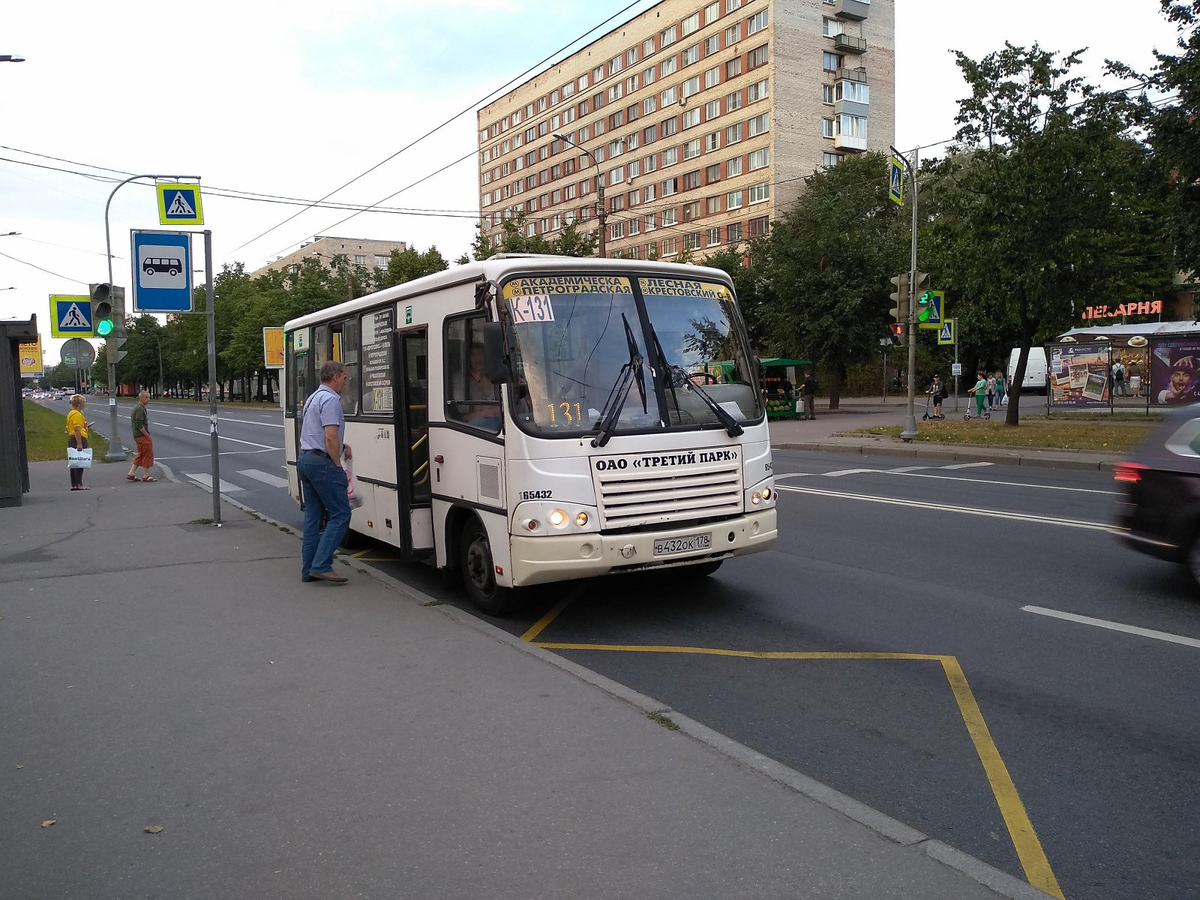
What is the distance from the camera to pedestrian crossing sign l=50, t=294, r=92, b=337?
19.8m

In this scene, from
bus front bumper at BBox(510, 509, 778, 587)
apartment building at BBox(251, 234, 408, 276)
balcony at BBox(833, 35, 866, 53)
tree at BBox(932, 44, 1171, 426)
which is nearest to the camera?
bus front bumper at BBox(510, 509, 778, 587)

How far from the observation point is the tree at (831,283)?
3800cm

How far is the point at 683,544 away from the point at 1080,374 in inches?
1133

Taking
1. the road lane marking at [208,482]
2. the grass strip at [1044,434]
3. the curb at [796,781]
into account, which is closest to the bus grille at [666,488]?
the curb at [796,781]

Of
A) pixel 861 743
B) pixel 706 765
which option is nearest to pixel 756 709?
pixel 861 743

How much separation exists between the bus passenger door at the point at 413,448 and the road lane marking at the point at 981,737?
1911 millimetres

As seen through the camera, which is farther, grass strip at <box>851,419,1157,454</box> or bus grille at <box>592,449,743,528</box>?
grass strip at <box>851,419,1157,454</box>

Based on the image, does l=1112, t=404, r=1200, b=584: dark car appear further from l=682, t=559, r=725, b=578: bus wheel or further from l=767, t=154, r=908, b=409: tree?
l=767, t=154, r=908, b=409: tree

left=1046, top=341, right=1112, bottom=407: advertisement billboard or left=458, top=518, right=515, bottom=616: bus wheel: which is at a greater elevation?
left=1046, top=341, right=1112, bottom=407: advertisement billboard

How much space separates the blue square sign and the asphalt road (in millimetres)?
3922

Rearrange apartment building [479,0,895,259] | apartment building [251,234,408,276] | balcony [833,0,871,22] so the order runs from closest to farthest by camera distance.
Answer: apartment building [479,0,895,259]
balcony [833,0,871,22]
apartment building [251,234,408,276]

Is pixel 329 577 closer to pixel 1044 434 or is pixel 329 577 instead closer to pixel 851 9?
pixel 1044 434

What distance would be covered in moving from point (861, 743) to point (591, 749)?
4.28 ft

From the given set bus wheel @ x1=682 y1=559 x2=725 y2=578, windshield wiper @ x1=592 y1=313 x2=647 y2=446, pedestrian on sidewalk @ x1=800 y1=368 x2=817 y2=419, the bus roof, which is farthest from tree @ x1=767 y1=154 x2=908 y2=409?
windshield wiper @ x1=592 y1=313 x2=647 y2=446
